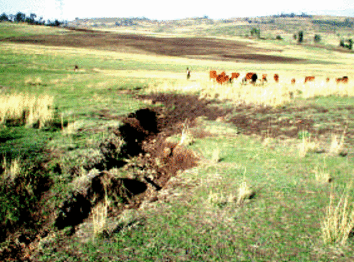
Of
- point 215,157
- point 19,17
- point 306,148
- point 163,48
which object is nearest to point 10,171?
point 215,157

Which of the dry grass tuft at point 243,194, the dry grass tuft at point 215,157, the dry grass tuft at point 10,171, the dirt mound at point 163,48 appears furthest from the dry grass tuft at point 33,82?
the dirt mound at point 163,48

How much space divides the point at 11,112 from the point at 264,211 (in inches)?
360

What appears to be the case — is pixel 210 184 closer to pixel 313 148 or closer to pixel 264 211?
pixel 264 211

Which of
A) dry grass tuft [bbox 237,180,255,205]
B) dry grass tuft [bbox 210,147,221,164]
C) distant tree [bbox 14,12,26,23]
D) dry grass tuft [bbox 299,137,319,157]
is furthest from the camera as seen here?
distant tree [bbox 14,12,26,23]

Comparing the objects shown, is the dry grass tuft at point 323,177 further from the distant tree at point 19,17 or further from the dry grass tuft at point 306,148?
the distant tree at point 19,17

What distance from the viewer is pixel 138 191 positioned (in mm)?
6922

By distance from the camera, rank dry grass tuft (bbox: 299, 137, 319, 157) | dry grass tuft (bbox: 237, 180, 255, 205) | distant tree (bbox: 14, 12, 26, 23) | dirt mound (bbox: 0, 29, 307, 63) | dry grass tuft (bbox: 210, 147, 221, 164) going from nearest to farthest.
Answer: dry grass tuft (bbox: 237, 180, 255, 205)
dry grass tuft (bbox: 210, 147, 221, 164)
dry grass tuft (bbox: 299, 137, 319, 157)
dirt mound (bbox: 0, 29, 307, 63)
distant tree (bbox: 14, 12, 26, 23)

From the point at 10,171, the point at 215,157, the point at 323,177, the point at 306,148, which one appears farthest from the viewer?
the point at 306,148

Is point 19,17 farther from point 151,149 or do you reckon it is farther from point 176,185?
point 176,185

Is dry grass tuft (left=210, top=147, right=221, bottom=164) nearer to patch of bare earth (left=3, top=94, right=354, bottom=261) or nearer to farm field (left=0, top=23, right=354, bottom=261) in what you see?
farm field (left=0, top=23, right=354, bottom=261)

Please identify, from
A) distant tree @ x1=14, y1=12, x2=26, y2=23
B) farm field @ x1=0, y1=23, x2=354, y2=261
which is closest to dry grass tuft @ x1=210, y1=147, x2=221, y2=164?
farm field @ x1=0, y1=23, x2=354, y2=261

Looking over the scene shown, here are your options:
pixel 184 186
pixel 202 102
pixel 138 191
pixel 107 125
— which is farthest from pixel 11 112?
pixel 202 102

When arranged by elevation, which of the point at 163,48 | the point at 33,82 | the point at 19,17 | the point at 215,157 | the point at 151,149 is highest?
the point at 19,17

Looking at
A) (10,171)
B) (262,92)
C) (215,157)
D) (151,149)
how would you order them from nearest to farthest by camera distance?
1. (10,171)
2. (215,157)
3. (151,149)
4. (262,92)
